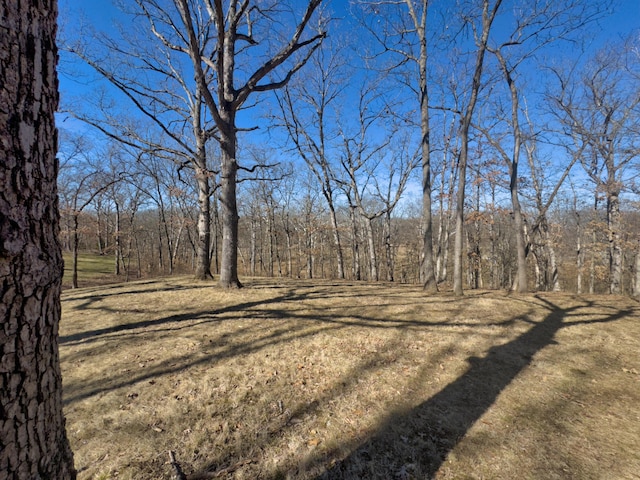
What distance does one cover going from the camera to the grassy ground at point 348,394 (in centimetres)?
221

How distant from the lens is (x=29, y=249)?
963 mm

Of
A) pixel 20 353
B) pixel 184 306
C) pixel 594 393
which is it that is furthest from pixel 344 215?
pixel 20 353

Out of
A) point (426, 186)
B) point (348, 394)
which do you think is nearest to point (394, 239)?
point (426, 186)

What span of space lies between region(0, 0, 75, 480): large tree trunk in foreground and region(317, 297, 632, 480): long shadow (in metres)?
1.88

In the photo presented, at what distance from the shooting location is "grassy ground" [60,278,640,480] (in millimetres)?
2205

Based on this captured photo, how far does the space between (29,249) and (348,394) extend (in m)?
3.05

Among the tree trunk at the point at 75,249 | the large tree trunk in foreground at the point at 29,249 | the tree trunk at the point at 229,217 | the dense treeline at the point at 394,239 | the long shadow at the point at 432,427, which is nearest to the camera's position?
the large tree trunk in foreground at the point at 29,249

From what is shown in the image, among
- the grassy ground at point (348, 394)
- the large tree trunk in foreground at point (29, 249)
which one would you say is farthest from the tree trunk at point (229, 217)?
the large tree trunk in foreground at point (29, 249)

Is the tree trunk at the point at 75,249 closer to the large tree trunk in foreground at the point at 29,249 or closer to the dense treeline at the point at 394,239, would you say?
the dense treeline at the point at 394,239

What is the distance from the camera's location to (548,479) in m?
2.08

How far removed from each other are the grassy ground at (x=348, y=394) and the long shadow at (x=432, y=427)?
1 centimetres

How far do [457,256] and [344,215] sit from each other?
82.1 ft

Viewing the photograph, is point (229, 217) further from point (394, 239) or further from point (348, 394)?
point (394, 239)

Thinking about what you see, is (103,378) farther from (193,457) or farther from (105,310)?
(105,310)
